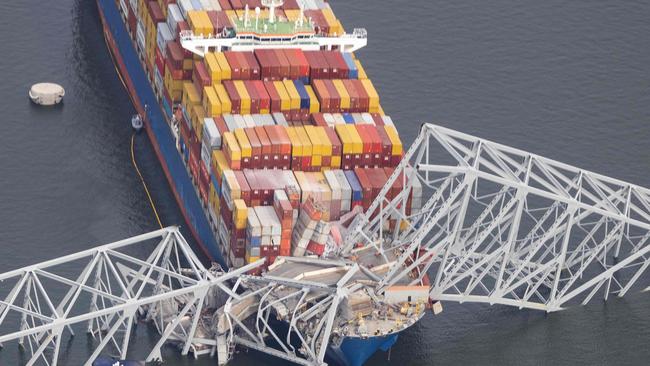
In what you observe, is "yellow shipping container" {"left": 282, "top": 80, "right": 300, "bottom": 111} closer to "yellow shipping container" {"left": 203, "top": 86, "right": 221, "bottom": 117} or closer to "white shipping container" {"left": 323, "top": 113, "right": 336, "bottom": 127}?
"white shipping container" {"left": 323, "top": 113, "right": 336, "bottom": 127}

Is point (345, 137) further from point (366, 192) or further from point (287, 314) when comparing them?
point (287, 314)

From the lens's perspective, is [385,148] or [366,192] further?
[385,148]

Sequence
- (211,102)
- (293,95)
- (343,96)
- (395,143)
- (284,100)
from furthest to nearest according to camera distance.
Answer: (343,96) → (293,95) → (284,100) → (211,102) → (395,143)

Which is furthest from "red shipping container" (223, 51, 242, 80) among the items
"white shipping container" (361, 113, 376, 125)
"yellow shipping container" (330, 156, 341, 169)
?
"yellow shipping container" (330, 156, 341, 169)

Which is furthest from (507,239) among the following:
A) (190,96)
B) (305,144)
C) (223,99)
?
(190,96)

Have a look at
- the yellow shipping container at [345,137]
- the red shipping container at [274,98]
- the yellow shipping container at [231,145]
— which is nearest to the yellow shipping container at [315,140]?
the yellow shipping container at [345,137]
